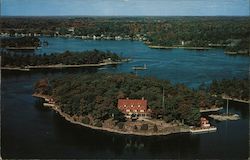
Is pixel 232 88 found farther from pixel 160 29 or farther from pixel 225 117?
pixel 160 29

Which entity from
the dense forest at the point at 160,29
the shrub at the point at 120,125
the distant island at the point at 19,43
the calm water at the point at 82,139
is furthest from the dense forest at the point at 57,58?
the shrub at the point at 120,125

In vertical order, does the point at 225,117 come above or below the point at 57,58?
below

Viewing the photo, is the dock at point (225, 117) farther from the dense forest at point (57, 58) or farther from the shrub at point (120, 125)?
the dense forest at point (57, 58)

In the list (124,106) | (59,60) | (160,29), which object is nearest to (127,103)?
(124,106)

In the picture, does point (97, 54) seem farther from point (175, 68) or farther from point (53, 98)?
point (53, 98)

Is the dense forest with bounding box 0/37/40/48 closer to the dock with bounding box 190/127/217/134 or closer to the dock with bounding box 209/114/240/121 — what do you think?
the dock with bounding box 209/114/240/121

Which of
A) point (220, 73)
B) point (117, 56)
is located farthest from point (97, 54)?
→ point (220, 73)
